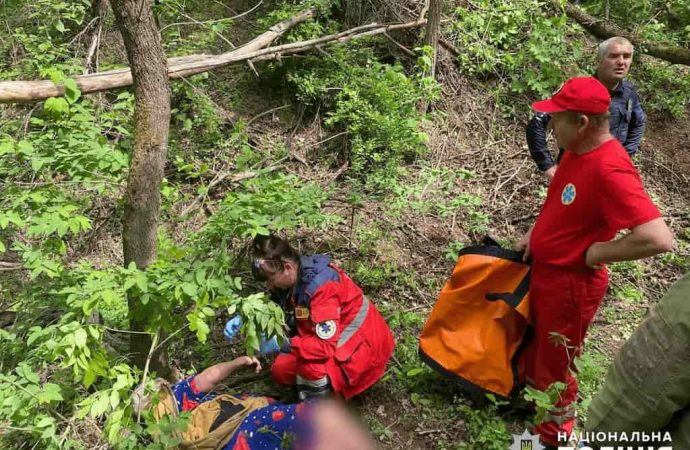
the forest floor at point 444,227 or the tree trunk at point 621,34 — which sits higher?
the tree trunk at point 621,34

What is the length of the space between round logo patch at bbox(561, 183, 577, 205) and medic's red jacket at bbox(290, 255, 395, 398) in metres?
1.35

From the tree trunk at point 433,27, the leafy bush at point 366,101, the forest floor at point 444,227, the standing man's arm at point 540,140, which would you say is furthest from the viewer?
the tree trunk at point 433,27

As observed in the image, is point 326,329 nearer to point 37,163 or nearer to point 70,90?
point 37,163


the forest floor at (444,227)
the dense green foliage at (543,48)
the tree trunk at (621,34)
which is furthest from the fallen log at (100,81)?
the tree trunk at (621,34)

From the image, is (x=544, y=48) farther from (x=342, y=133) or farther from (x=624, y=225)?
(x=624, y=225)

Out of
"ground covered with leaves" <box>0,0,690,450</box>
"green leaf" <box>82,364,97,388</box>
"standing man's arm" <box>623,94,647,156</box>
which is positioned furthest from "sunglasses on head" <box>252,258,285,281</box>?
"standing man's arm" <box>623,94,647,156</box>

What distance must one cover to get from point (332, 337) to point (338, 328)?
0.07 metres

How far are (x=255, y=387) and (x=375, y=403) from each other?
836 mm

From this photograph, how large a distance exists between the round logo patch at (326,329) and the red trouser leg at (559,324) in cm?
112

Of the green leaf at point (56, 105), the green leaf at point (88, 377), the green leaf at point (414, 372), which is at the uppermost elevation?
the green leaf at point (56, 105)

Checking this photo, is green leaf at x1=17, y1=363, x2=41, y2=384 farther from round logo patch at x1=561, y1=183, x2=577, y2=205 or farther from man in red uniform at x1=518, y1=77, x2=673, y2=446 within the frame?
round logo patch at x1=561, y1=183, x2=577, y2=205

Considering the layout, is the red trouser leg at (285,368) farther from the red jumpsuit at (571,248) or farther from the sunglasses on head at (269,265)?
the red jumpsuit at (571,248)

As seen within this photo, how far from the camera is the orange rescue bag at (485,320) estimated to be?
2695mm

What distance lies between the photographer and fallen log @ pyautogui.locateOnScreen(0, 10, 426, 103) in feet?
10.5
